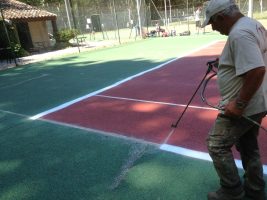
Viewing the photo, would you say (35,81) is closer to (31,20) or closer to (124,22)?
(31,20)

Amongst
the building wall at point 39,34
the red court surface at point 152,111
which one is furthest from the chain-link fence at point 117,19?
the red court surface at point 152,111

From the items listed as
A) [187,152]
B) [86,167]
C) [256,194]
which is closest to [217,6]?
[256,194]

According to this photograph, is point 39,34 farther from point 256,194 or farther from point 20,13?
point 256,194

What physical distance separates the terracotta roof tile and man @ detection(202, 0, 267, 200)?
2096 centimetres

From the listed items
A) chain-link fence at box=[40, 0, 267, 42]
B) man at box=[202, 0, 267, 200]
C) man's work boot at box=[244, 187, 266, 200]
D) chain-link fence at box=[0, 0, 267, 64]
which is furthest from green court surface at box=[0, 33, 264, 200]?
chain-link fence at box=[40, 0, 267, 42]

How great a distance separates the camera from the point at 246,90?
2.38 metres

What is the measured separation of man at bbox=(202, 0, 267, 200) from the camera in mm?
2305

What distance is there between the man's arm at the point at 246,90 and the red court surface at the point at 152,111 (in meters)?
1.77

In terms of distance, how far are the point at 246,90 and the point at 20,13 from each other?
22744 mm

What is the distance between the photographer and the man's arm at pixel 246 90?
2314mm

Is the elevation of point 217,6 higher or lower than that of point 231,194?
higher

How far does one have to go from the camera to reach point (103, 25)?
33500 millimetres

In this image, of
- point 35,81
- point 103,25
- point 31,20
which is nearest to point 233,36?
point 35,81

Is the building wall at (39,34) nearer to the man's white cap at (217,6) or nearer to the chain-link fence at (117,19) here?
the chain-link fence at (117,19)
